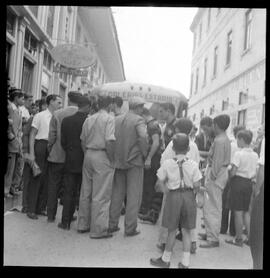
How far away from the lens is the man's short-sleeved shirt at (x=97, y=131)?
3365 millimetres

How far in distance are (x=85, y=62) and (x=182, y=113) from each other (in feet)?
3.35

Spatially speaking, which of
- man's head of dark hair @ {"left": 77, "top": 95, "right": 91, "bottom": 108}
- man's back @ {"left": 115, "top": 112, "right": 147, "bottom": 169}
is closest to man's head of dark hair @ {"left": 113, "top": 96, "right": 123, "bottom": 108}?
man's back @ {"left": 115, "top": 112, "right": 147, "bottom": 169}

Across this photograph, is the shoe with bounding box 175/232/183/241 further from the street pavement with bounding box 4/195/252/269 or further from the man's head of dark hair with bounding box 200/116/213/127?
the man's head of dark hair with bounding box 200/116/213/127

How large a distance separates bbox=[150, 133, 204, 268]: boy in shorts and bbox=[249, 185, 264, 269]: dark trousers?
46cm

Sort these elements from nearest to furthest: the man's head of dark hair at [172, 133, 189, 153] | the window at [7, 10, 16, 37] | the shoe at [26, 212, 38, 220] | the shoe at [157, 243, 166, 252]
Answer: the window at [7, 10, 16, 37], the man's head of dark hair at [172, 133, 189, 153], the shoe at [157, 243, 166, 252], the shoe at [26, 212, 38, 220]

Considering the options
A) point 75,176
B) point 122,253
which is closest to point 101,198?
point 75,176

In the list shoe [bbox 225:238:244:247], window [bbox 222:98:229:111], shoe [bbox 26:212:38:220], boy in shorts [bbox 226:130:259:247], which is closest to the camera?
shoe [bbox 225:238:244:247]

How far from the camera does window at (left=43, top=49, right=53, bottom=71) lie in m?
3.13

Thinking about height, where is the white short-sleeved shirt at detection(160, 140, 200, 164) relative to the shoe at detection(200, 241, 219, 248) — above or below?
above

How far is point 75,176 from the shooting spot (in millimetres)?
3533

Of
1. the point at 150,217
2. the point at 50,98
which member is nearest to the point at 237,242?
the point at 150,217

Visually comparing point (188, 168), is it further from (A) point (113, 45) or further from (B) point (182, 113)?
(A) point (113, 45)

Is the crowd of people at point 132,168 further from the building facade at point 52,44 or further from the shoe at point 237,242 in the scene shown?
the building facade at point 52,44

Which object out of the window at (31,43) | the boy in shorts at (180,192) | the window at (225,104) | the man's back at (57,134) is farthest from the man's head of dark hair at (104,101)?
the window at (225,104)
